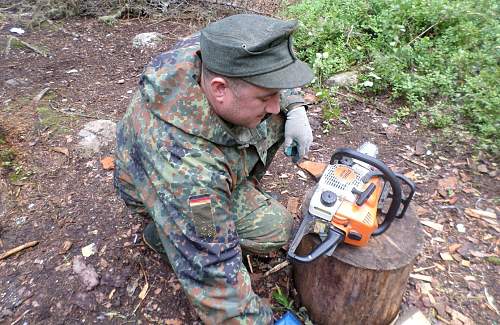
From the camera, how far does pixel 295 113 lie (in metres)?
2.42

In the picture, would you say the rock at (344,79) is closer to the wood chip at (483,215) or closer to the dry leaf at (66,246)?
the wood chip at (483,215)

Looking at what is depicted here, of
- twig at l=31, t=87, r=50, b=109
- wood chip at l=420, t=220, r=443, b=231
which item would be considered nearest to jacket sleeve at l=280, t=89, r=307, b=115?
wood chip at l=420, t=220, r=443, b=231

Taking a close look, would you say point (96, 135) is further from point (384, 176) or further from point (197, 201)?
point (384, 176)

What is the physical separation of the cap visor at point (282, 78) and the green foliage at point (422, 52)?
2271mm

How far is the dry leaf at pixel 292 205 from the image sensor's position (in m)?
2.89

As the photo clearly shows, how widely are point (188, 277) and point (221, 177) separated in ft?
1.55

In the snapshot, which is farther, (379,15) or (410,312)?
(379,15)

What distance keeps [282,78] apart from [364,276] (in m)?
1.09

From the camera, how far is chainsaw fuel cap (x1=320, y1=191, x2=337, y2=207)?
1781mm

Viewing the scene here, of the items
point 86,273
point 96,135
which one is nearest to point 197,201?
point 86,273

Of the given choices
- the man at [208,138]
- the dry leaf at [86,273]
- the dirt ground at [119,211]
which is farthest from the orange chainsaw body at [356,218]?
the dry leaf at [86,273]

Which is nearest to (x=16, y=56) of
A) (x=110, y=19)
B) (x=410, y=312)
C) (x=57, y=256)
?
(x=110, y=19)

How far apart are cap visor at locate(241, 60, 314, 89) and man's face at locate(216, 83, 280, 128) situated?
43 mm

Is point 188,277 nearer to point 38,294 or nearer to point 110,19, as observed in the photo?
point 38,294
